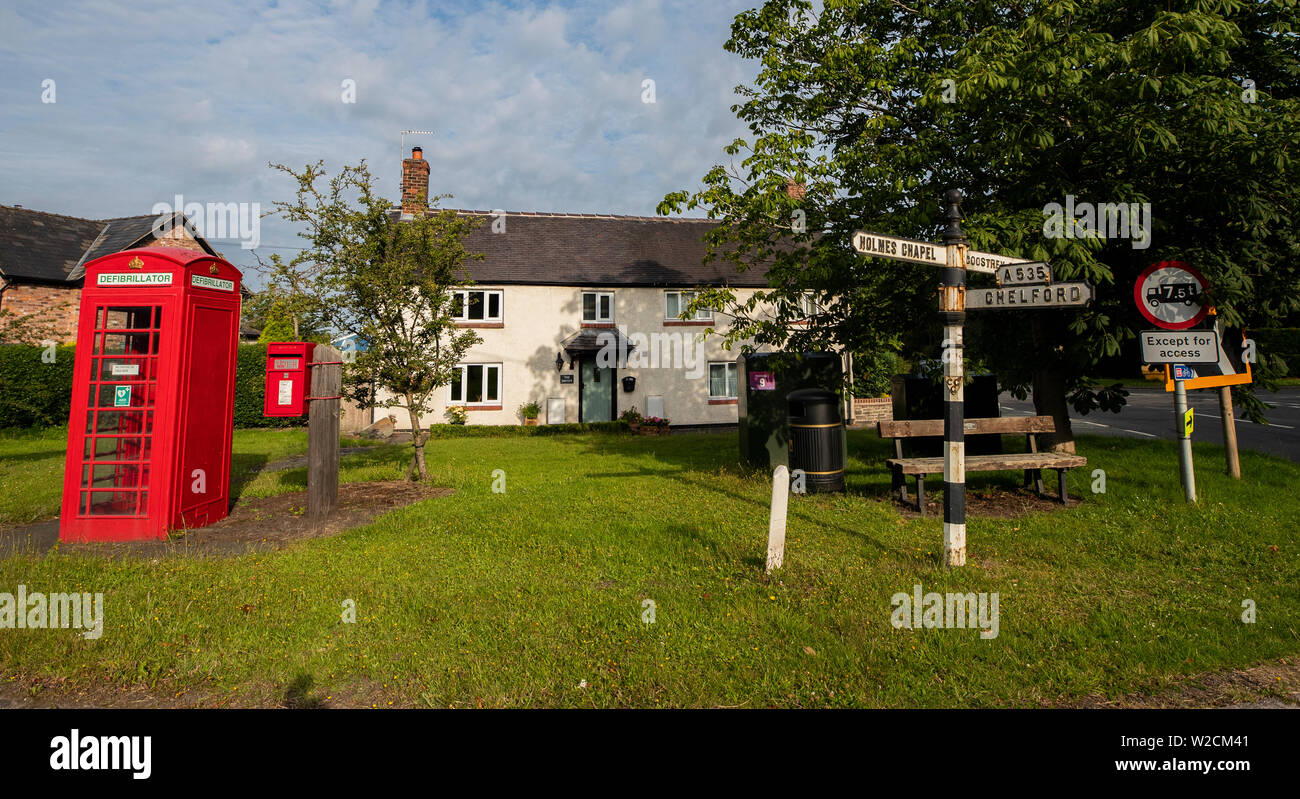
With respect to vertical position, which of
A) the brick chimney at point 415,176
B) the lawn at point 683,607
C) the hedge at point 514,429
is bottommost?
the lawn at point 683,607

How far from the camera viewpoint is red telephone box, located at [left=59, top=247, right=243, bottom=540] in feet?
24.0

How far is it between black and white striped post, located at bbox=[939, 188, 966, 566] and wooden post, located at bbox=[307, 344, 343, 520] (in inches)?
300

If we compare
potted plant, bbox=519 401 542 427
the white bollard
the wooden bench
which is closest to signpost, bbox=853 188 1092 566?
the white bollard

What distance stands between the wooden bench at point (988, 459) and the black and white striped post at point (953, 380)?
87.8 inches

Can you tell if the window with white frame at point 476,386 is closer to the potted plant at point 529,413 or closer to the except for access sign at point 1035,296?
the potted plant at point 529,413

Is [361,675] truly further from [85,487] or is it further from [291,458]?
[291,458]

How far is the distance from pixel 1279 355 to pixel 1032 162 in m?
5.83

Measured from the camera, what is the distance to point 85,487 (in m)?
7.31

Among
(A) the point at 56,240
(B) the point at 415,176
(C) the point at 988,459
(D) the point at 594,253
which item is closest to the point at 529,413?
(D) the point at 594,253

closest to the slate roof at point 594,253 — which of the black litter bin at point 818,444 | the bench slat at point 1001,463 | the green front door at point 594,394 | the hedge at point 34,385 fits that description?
the green front door at point 594,394

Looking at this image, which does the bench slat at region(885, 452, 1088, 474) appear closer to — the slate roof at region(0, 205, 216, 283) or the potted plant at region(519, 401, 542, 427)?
the potted plant at region(519, 401, 542, 427)

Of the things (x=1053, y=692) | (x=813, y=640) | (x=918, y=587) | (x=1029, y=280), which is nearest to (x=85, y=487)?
(x=813, y=640)

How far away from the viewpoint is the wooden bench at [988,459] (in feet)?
27.1

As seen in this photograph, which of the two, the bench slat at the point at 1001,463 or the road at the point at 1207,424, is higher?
the road at the point at 1207,424
